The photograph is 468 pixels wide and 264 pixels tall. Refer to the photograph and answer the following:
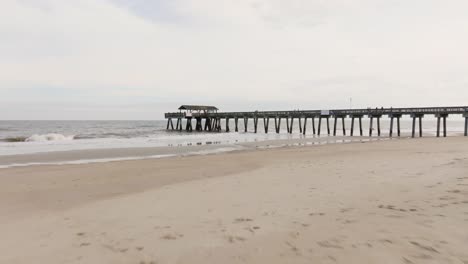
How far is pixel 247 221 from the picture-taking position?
5414 millimetres

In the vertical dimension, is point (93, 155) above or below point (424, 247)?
below

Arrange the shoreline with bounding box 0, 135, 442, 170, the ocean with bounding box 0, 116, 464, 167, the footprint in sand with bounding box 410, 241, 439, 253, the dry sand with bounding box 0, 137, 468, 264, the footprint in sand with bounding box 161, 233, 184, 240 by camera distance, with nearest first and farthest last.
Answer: the footprint in sand with bounding box 410, 241, 439, 253 < the dry sand with bounding box 0, 137, 468, 264 < the footprint in sand with bounding box 161, 233, 184, 240 < the shoreline with bounding box 0, 135, 442, 170 < the ocean with bounding box 0, 116, 464, 167

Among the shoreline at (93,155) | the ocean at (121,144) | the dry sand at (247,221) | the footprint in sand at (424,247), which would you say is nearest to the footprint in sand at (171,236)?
the dry sand at (247,221)

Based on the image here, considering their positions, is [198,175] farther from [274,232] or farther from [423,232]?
[423,232]

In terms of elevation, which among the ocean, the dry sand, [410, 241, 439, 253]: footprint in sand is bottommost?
the ocean

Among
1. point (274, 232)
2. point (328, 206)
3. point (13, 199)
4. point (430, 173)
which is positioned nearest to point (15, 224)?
point (13, 199)

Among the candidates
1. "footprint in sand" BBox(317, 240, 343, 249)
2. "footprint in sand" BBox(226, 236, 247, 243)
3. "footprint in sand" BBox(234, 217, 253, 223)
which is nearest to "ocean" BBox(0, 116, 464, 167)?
"footprint in sand" BBox(234, 217, 253, 223)

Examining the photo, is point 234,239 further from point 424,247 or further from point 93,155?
point 93,155

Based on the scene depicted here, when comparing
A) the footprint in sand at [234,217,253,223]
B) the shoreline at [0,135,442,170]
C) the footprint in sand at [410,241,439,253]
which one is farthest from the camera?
the shoreline at [0,135,442,170]

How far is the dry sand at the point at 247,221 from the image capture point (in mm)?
4051

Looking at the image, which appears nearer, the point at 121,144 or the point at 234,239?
the point at 234,239

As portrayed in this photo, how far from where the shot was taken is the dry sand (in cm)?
405

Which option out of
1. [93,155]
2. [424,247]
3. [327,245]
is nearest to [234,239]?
[327,245]

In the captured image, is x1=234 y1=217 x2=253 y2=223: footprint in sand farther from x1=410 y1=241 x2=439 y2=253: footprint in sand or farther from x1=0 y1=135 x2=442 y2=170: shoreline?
x1=0 y1=135 x2=442 y2=170: shoreline
